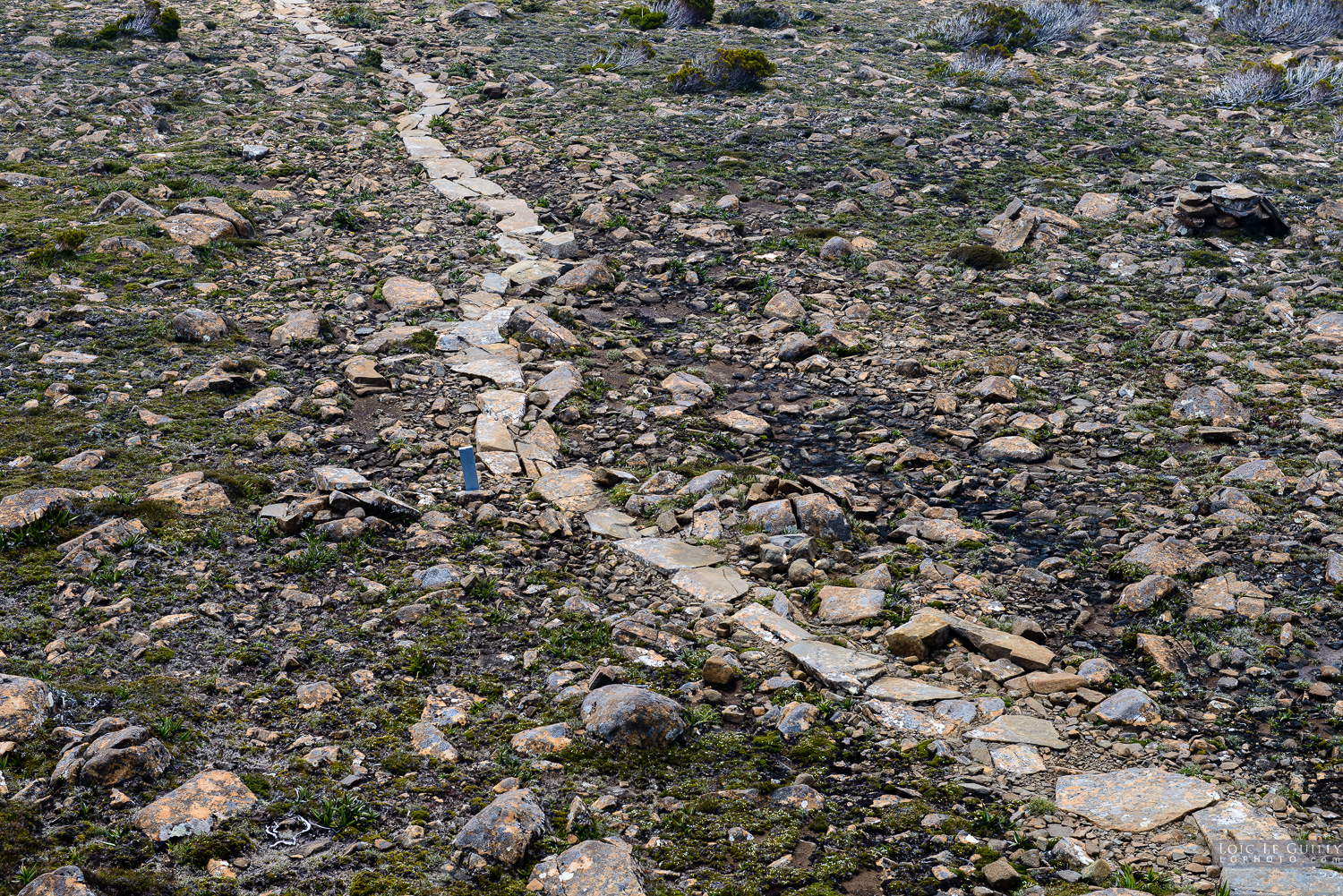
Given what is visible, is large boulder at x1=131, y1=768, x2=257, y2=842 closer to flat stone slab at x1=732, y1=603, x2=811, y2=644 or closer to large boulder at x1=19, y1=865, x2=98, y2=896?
large boulder at x1=19, y1=865, x2=98, y2=896

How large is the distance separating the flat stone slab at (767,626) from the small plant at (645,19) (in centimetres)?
2159

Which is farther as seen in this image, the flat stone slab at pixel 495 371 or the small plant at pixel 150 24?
the small plant at pixel 150 24

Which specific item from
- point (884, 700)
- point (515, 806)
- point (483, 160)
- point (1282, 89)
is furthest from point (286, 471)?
point (1282, 89)

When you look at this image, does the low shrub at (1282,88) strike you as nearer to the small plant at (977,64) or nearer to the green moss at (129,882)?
the small plant at (977,64)

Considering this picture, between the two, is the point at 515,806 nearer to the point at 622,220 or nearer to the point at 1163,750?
the point at 1163,750

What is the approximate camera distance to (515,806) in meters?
4.07

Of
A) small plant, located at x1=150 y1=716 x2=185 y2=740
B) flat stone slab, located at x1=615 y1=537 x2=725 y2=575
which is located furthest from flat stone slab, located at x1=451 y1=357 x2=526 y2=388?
small plant, located at x1=150 y1=716 x2=185 y2=740

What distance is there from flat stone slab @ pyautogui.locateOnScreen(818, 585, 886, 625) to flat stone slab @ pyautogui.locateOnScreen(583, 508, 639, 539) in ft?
5.22

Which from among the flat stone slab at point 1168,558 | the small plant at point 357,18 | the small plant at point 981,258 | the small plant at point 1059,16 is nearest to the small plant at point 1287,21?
the small plant at point 1059,16

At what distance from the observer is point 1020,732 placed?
15.5ft

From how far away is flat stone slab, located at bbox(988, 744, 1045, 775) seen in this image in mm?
4480

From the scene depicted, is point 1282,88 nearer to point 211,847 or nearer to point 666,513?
point 666,513

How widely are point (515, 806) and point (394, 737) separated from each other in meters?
0.96

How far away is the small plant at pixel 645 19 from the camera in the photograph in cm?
2330
